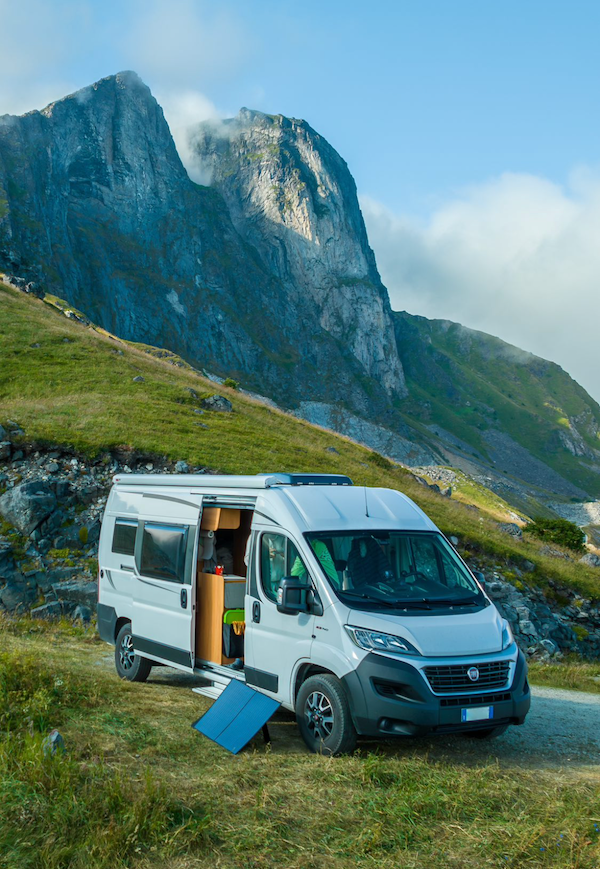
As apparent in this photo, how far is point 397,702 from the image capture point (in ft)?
22.0

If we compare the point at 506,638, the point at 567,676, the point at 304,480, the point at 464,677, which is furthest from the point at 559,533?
the point at 464,677

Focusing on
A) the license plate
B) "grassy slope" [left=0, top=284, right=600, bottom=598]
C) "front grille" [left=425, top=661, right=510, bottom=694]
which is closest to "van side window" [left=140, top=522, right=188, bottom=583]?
"front grille" [left=425, top=661, right=510, bottom=694]

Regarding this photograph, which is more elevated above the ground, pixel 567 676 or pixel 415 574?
pixel 415 574

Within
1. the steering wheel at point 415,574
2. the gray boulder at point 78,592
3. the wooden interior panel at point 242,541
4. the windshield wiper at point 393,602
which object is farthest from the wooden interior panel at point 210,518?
the gray boulder at point 78,592

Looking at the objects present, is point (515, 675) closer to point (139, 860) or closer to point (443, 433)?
point (139, 860)

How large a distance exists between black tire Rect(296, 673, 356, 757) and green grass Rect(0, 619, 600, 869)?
0.18 meters

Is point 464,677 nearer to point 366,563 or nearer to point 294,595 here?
point 366,563

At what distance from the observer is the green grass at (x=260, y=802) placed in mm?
4836

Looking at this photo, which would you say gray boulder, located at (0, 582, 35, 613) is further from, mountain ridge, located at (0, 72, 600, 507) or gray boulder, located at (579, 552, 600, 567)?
mountain ridge, located at (0, 72, 600, 507)

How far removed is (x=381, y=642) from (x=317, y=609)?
0.79 meters

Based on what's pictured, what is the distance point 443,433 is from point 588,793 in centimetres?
18425

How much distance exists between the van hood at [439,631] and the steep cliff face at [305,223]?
542 feet

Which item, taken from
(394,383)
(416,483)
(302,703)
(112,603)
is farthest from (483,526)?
(394,383)

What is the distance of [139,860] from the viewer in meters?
4.71
